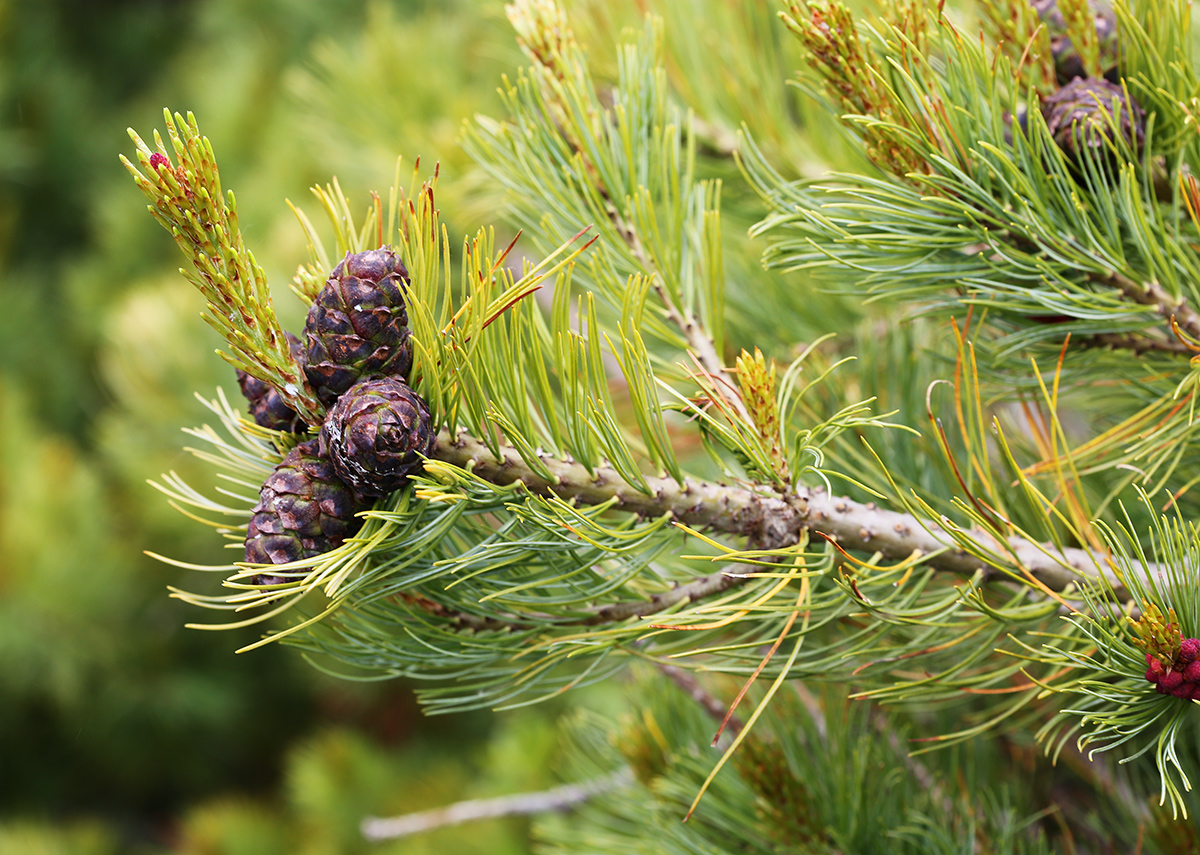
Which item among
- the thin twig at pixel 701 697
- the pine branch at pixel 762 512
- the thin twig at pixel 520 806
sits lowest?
the thin twig at pixel 520 806

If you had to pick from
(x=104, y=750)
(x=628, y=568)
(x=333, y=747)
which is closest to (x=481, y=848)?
(x=333, y=747)

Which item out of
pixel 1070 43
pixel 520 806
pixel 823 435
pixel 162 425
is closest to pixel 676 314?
pixel 823 435

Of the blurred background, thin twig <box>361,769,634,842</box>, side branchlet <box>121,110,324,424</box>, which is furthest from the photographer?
the blurred background

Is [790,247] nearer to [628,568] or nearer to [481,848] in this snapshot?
[628,568]

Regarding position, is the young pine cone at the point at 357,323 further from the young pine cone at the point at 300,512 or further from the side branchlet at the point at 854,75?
the side branchlet at the point at 854,75

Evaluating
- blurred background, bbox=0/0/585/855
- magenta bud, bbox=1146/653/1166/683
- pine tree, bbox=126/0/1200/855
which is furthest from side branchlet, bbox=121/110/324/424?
blurred background, bbox=0/0/585/855

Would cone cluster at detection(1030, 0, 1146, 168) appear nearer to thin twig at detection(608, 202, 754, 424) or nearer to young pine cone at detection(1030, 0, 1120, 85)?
young pine cone at detection(1030, 0, 1120, 85)

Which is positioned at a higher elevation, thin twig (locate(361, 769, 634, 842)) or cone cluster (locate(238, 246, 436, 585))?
cone cluster (locate(238, 246, 436, 585))

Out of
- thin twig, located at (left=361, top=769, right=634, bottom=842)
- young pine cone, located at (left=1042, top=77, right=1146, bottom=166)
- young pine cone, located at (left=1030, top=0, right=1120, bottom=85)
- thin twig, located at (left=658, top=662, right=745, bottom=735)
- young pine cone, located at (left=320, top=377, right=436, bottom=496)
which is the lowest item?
thin twig, located at (left=361, top=769, right=634, bottom=842)

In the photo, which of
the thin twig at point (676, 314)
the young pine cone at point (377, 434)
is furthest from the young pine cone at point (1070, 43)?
the young pine cone at point (377, 434)
